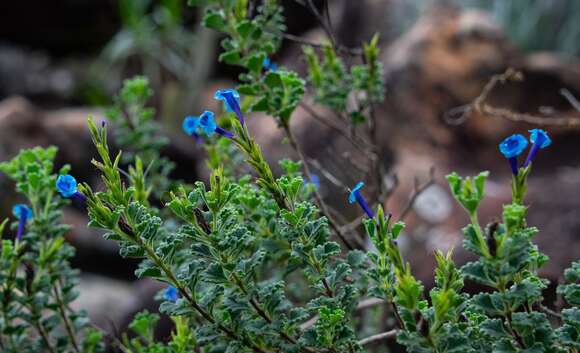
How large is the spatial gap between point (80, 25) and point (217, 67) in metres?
1.99

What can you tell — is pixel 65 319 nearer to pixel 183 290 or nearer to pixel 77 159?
pixel 183 290

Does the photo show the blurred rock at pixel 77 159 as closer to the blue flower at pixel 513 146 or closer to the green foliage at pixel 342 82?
the green foliage at pixel 342 82

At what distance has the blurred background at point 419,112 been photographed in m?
3.13

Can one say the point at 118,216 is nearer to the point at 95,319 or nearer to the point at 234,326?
the point at 234,326

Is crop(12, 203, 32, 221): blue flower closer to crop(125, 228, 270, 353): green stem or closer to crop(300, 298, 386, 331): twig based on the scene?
crop(125, 228, 270, 353): green stem

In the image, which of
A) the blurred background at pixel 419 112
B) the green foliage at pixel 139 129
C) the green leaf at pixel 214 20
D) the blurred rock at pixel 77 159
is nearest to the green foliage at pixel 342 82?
the blurred background at pixel 419 112

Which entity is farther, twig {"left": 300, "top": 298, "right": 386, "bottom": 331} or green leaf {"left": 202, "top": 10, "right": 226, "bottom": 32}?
green leaf {"left": 202, "top": 10, "right": 226, "bottom": 32}

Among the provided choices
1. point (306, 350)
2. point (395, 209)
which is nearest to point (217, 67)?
point (395, 209)

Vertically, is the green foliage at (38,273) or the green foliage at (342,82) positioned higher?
the green foliage at (342,82)

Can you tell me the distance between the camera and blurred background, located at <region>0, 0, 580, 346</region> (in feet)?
10.3

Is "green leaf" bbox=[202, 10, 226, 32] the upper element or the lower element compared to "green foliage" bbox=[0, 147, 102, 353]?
upper

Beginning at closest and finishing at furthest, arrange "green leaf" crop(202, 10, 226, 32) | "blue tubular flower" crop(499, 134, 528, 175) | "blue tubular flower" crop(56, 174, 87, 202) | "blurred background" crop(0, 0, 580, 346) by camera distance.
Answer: "blue tubular flower" crop(499, 134, 528, 175)
"blue tubular flower" crop(56, 174, 87, 202)
"green leaf" crop(202, 10, 226, 32)
"blurred background" crop(0, 0, 580, 346)

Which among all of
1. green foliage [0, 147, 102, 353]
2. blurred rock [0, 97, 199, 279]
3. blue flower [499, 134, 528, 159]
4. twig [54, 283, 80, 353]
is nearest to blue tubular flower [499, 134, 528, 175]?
blue flower [499, 134, 528, 159]

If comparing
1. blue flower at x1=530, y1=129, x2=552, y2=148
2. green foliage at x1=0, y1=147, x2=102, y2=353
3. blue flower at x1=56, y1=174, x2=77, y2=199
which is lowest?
blue flower at x1=530, y1=129, x2=552, y2=148
